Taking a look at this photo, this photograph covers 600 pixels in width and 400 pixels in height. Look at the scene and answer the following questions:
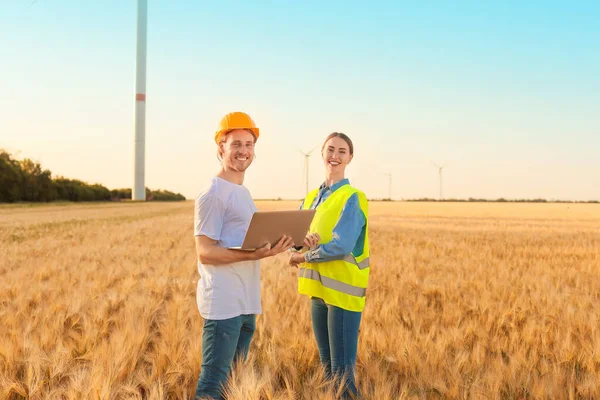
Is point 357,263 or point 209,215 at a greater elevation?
point 209,215

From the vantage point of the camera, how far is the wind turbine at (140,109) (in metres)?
67.5

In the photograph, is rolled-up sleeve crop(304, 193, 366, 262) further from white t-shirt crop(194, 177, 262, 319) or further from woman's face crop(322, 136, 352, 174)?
white t-shirt crop(194, 177, 262, 319)

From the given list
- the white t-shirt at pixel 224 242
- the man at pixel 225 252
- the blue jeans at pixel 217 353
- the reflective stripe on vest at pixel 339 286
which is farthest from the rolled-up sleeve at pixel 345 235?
the blue jeans at pixel 217 353

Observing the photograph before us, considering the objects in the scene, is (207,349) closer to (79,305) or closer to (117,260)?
(79,305)

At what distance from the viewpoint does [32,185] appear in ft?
220

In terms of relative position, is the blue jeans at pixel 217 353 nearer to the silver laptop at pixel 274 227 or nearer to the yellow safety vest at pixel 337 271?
the silver laptop at pixel 274 227

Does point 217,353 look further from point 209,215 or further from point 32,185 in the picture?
point 32,185

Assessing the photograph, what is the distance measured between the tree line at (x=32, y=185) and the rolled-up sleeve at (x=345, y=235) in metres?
68.6

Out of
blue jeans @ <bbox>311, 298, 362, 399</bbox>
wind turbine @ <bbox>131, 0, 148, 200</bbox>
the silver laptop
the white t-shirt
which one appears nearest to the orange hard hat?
the white t-shirt

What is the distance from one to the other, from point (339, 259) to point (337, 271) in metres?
0.08

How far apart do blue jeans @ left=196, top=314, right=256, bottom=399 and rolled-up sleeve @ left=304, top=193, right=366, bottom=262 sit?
66cm

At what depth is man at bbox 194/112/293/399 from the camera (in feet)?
8.75

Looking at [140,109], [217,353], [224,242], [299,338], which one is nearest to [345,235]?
[224,242]

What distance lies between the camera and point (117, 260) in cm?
1041
